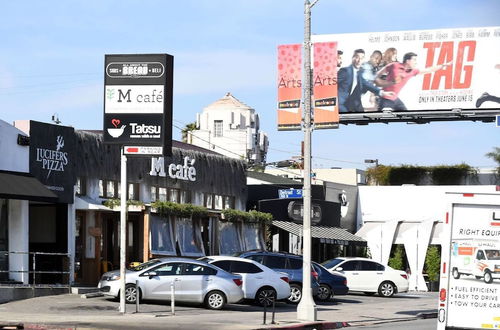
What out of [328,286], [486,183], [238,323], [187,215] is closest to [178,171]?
[187,215]

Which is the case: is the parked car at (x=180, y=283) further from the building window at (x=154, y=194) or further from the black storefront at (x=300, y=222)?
the black storefront at (x=300, y=222)

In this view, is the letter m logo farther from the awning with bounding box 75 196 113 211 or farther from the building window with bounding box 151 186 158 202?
the awning with bounding box 75 196 113 211

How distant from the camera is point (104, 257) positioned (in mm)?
36156

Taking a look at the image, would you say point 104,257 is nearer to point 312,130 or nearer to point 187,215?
point 187,215

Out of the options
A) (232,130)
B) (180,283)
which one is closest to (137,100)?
(180,283)

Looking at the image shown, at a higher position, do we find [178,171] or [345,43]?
[345,43]

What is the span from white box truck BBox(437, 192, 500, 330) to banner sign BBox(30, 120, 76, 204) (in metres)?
17.6

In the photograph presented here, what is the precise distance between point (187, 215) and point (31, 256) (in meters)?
7.52

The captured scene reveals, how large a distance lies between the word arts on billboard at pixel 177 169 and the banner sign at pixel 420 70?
647 inches

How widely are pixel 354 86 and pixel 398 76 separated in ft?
8.24

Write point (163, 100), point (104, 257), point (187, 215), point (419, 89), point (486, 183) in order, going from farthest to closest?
point (486, 183), point (419, 89), point (187, 215), point (104, 257), point (163, 100)

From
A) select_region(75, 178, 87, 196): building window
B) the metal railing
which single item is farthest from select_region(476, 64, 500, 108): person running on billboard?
the metal railing

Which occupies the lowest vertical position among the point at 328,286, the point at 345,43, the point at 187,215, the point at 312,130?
the point at 328,286

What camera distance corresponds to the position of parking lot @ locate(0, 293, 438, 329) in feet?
78.7
